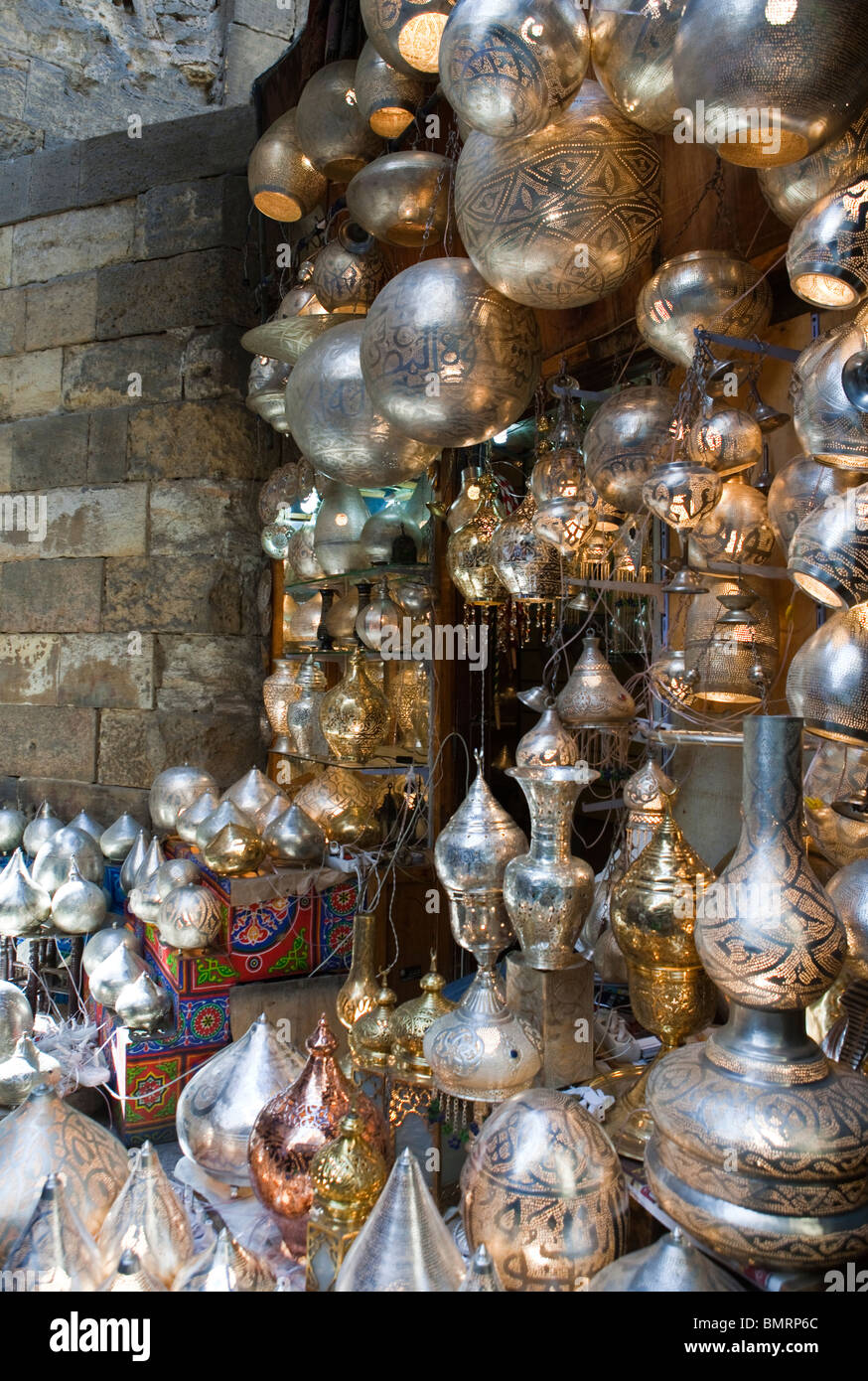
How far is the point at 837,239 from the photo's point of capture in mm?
911

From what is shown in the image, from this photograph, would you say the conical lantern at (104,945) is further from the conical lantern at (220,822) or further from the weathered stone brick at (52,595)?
the weathered stone brick at (52,595)

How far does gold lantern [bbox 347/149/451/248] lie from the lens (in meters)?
1.82

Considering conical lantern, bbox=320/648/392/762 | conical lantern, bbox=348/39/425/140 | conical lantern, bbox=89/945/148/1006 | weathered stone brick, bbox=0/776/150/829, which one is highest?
conical lantern, bbox=348/39/425/140

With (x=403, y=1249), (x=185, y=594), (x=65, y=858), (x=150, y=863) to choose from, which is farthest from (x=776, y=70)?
(x=185, y=594)

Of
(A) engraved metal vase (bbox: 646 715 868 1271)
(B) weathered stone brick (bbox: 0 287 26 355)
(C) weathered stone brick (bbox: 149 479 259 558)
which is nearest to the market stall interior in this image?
(A) engraved metal vase (bbox: 646 715 868 1271)

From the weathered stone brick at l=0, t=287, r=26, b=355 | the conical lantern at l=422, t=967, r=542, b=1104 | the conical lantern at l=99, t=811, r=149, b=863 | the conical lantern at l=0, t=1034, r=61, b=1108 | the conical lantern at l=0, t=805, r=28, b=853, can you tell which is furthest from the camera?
the weathered stone brick at l=0, t=287, r=26, b=355

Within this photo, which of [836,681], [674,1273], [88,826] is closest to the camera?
[674,1273]

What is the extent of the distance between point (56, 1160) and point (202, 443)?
2.85 metres

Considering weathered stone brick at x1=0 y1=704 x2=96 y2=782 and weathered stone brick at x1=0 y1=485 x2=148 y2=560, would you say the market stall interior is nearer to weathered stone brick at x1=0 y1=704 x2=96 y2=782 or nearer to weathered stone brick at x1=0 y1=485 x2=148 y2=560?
weathered stone brick at x1=0 y1=704 x2=96 y2=782

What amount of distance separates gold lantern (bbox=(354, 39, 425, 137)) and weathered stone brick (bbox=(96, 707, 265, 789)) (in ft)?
6.95

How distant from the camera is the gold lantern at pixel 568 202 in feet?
4.11

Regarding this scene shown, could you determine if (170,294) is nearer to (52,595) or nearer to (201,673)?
(52,595)

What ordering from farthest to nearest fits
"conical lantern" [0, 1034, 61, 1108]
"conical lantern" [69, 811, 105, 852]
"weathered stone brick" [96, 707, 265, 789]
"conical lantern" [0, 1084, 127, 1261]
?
"weathered stone brick" [96, 707, 265, 789] → "conical lantern" [69, 811, 105, 852] → "conical lantern" [0, 1034, 61, 1108] → "conical lantern" [0, 1084, 127, 1261]

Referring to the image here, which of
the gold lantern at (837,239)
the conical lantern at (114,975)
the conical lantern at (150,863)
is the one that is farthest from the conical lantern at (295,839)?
the gold lantern at (837,239)
